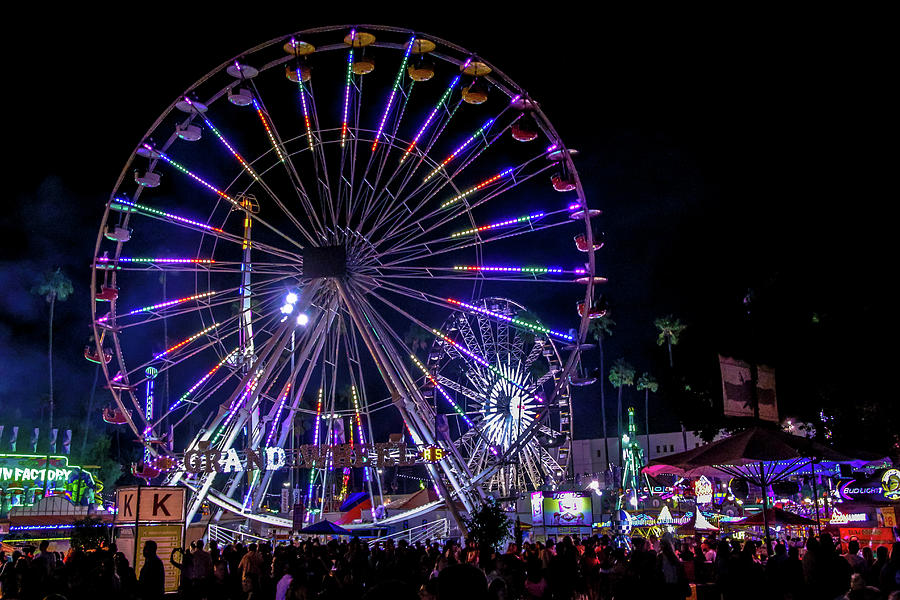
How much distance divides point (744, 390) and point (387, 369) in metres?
11.6

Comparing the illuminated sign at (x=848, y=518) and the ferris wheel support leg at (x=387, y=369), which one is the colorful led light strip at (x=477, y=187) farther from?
the illuminated sign at (x=848, y=518)

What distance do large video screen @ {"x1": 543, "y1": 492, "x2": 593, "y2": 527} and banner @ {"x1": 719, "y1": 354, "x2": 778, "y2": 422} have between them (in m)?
12.7

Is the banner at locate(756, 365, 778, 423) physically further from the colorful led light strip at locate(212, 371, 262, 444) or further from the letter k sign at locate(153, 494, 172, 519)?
the colorful led light strip at locate(212, 371, 262, 444)

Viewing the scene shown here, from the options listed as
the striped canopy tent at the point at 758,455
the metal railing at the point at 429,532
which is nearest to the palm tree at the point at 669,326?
the metal railing at the point at 429,532

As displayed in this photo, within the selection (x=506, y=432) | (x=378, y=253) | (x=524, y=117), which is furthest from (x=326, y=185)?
(x=506, y=432)

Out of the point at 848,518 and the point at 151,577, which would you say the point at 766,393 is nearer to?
the point at 151,577

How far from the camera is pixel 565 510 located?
96.0 ft

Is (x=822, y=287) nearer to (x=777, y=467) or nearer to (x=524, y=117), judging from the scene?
(x=777, y=467)

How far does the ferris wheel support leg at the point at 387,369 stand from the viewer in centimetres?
2439

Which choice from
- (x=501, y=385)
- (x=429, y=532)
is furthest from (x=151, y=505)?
(x=501, y=385)

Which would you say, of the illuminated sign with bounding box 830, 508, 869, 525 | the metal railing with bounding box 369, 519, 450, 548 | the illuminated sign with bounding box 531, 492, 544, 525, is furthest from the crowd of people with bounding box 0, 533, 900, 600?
the illuminated sign with bounding box 830, 508, 869, 525

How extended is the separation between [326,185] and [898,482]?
17926 mm

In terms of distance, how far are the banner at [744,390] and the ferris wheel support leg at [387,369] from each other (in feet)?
34.8

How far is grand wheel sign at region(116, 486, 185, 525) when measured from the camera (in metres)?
12.6
